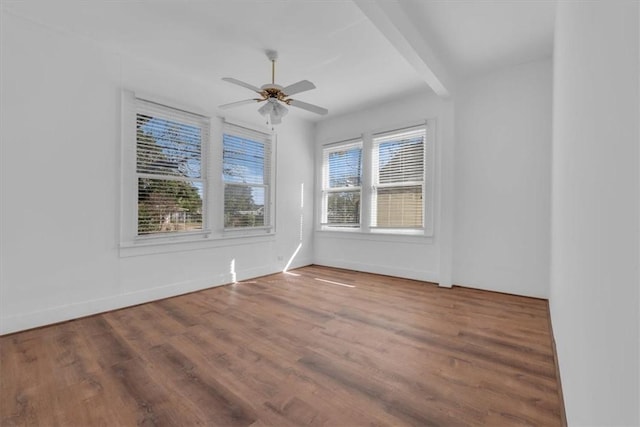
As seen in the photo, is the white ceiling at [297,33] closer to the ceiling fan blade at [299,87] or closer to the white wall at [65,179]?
the white wall at [65,179]

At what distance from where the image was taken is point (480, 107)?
3.96m

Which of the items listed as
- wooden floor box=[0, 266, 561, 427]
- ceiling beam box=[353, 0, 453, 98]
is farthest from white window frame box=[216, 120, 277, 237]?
ceiling beam box=[353, 0, 453, 98]

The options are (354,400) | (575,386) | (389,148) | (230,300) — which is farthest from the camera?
(389,148)

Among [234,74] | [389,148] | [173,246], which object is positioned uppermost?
[234,74]

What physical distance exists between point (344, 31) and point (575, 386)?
315 cm

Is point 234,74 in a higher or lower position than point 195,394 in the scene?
higher

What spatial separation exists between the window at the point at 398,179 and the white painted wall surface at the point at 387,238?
210 mm

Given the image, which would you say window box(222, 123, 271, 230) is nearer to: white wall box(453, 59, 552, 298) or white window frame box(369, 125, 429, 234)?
white window frame box(369, 125, 429, 234)

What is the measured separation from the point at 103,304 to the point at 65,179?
1.38m

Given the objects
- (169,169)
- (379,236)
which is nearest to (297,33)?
(169,169)

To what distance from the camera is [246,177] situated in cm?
464

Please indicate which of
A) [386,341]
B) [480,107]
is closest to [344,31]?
[480,107]

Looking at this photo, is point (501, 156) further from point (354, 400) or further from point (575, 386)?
point (354, 400)

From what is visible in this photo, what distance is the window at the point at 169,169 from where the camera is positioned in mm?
3447
